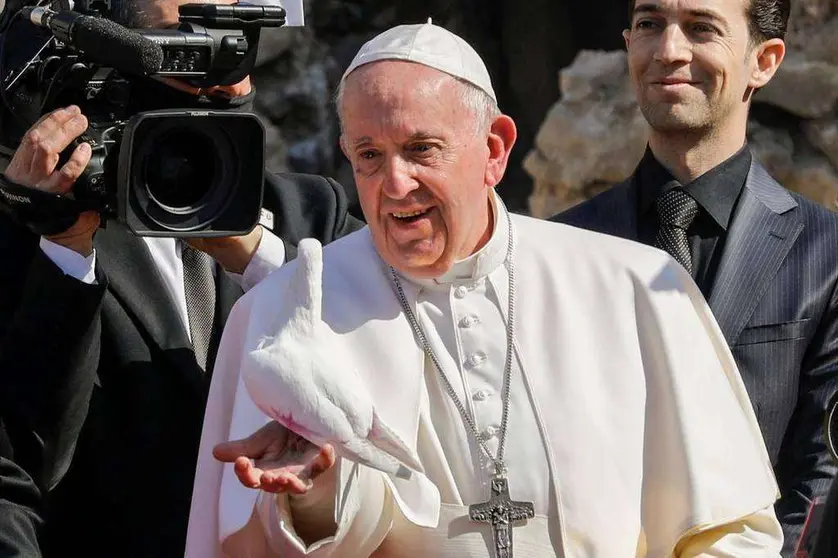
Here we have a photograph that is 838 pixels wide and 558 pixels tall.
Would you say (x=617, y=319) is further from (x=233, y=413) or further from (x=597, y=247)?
(x=233, y=413)

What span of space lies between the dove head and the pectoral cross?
1.58ft

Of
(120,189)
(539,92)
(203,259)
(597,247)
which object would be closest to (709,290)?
(597,247)

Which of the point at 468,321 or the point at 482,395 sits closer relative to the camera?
the point at 482,395

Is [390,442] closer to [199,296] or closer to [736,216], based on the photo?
[199,296]

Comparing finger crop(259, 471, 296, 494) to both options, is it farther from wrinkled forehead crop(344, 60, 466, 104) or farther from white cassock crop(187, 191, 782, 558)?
wrinkled forehead crop(344, 60, 466, 104)

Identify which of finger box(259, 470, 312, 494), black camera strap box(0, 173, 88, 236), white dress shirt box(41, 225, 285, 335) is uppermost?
black camera strap box(0, 173, 88, 236)

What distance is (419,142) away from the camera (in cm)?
402

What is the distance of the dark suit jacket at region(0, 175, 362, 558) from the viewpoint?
4.00m

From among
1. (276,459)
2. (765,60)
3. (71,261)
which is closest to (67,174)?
(71,261)

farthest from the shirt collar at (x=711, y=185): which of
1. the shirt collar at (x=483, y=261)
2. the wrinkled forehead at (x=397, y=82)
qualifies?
the wrinkled forehead at (x=397, y=82)

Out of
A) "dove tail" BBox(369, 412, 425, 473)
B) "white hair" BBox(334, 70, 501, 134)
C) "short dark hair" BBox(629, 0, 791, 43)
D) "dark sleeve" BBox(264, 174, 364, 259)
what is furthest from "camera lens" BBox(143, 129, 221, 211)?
"short dark hair" BBox(629, 0, 791, 43)

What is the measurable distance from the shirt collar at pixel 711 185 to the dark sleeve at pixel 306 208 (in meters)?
0.65

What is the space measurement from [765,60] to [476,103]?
1.05 meters

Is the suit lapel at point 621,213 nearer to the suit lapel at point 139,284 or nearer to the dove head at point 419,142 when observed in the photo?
the dove head at point 419,142
